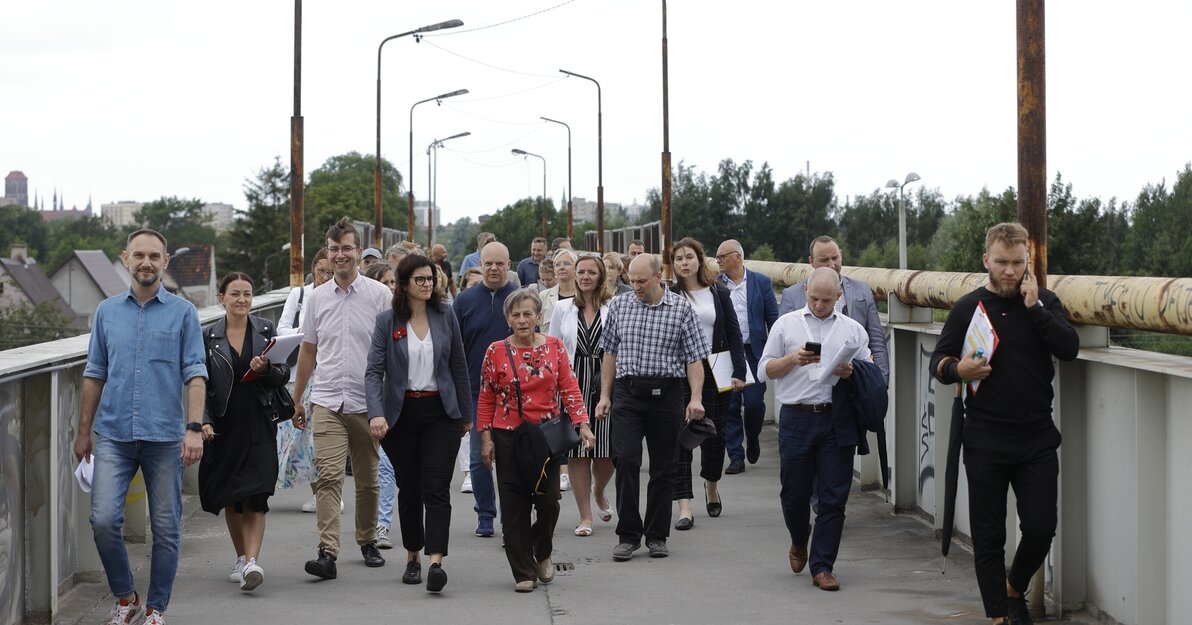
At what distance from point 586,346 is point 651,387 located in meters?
0.95

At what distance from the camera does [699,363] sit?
911cm

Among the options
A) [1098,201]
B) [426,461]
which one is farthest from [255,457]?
[1098,201]

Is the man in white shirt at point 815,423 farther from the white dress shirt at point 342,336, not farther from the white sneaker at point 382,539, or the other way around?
the white sneaker at point 382,539

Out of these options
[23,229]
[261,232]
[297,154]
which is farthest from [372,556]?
[23,229]

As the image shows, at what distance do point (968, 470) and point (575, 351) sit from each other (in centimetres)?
355

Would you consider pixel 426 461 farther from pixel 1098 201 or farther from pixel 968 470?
pixel 1098 201

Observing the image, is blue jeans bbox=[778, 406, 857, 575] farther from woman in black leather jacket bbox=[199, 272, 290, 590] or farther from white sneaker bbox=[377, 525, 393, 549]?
woman in black leather jacket bbox=[199, 272, 290, 590]

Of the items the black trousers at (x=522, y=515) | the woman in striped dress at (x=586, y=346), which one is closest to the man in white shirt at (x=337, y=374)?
the black trousers at (x=522, y=515)

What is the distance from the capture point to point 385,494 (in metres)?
9.88

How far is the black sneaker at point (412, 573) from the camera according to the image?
8.31m

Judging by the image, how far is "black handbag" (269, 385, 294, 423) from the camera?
8070mm

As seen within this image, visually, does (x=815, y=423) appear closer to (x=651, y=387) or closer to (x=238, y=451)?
(x=651, y=387)

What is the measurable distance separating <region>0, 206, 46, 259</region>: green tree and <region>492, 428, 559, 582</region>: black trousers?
492 ft

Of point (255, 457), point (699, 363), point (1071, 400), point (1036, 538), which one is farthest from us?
point (699, 363)
